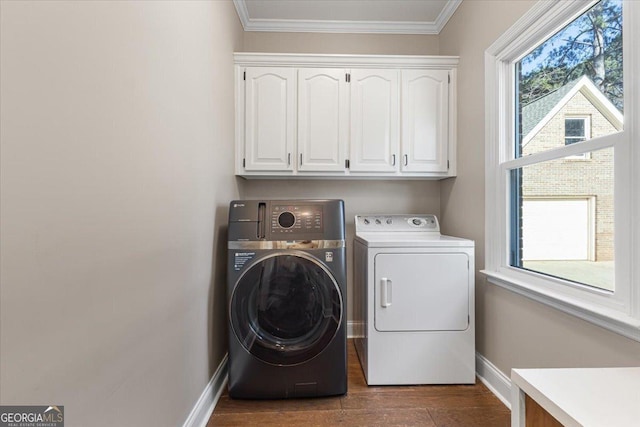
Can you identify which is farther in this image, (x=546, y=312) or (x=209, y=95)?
(x=209, y=95)

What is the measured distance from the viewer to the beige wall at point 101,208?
0.60 m

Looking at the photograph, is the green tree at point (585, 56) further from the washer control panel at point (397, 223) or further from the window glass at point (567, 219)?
the washer control panel at point (397, 223)

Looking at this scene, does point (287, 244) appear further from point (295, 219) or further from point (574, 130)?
point (574, 130)

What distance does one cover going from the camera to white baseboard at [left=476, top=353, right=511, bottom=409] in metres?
1.77

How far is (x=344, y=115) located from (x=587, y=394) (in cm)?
206

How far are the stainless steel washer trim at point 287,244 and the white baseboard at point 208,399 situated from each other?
77cm

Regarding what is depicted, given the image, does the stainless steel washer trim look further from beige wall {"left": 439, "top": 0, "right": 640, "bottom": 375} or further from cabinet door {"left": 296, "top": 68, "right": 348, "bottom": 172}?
beige wall {"left": 439, "top": 0, "right": 640, "bottom": 375}

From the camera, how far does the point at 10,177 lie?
580mm

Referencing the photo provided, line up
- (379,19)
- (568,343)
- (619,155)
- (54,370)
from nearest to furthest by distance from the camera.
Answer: (54,370), (619,155), (568,343), (379,19)

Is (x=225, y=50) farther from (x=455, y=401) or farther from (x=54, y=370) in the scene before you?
(x=455, y=401)

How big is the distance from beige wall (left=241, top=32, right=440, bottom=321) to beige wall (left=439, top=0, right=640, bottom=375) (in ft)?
0.59

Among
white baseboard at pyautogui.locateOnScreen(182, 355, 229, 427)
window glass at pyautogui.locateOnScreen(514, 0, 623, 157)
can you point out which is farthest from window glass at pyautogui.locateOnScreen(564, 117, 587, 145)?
white baseboard at pyautogui.locateOnScreen(182, 355, 229, 427)

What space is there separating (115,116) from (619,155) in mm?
1695

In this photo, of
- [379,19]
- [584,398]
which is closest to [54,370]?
[584,398]
